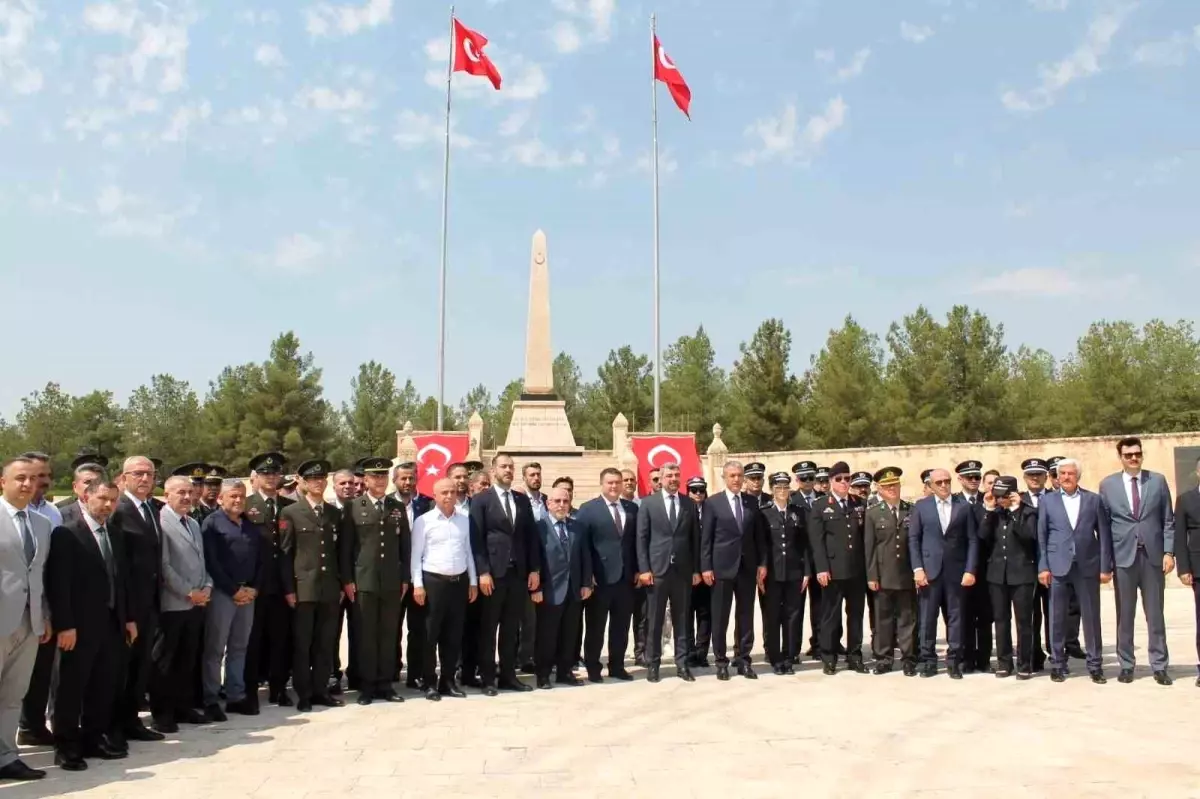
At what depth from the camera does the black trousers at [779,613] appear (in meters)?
7.85

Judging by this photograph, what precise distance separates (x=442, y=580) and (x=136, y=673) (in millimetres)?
2080

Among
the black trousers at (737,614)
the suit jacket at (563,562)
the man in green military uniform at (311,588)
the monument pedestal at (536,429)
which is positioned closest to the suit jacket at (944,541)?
the black trousers at (737,614)

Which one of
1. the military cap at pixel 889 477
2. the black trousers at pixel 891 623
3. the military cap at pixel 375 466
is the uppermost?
the military cap at pixel 375 466

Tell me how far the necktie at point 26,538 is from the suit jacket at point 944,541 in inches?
245

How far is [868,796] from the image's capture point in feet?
14.0

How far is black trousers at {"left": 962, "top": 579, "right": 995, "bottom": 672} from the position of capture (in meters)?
7.82

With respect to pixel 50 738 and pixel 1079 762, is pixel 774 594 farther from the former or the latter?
pixel 50 738

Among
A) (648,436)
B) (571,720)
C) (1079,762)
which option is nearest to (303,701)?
(571,720)

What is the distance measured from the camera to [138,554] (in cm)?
559

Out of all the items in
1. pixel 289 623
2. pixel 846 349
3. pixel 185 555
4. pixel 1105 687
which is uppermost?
pixel 846 349

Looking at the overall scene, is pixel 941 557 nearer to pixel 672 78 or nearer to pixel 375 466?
pixel 375 466

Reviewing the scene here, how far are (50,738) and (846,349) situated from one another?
3788 cm

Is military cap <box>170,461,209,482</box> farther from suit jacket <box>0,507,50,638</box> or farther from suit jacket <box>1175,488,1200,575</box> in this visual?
suit jacket <box>1175,488,1200,575</box>

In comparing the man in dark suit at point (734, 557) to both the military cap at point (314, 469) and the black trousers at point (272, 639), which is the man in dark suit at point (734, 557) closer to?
the military cap at point (314, 469)
